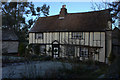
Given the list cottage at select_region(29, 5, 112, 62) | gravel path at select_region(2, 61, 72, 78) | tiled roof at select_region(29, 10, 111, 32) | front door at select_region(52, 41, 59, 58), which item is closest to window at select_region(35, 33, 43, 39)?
cottage at select_region(29, 5, 112, 62)

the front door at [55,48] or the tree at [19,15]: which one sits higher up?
the tree at [19,15]

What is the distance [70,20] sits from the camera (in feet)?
59.3

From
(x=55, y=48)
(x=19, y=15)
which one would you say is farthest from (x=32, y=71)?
(x=19, y=15)

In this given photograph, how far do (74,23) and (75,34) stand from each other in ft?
6.41

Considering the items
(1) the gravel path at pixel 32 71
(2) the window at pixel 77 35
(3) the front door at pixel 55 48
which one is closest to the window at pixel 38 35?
(3) the front door at pixel 55 48

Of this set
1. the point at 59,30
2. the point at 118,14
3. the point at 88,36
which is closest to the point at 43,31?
the point at 59,30

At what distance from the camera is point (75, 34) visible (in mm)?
16109

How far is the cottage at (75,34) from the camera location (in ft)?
46.9

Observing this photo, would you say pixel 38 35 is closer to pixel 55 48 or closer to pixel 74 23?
pixel 55 48

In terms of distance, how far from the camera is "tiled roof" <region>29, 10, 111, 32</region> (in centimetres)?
1554

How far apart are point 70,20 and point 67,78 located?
13470 millimetres

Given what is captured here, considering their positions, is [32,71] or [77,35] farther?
[77,35]

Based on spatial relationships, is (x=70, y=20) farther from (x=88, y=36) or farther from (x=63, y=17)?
(x=88, y=36)

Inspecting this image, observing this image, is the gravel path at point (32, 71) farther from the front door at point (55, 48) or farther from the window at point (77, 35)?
the front door at point (55, 48)
